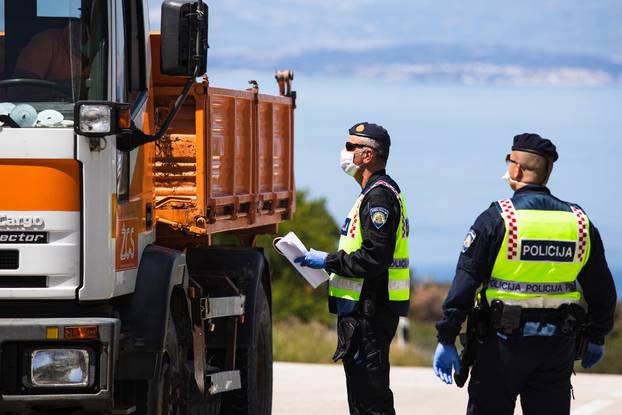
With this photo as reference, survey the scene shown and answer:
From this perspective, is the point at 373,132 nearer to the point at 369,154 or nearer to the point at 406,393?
the point at 369,154

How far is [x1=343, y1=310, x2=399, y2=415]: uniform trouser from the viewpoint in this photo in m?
9.77

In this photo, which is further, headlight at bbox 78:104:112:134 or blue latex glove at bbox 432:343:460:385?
blue latex glove at bbox 432:343:460:385

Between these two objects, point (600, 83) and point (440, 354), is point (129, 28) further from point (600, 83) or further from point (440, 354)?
point (600, 83)

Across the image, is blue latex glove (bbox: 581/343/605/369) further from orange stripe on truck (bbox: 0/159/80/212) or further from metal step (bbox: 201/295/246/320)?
orange stripe on truck (bbox: 0/159/80/212)

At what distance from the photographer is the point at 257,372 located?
1163 centimetres

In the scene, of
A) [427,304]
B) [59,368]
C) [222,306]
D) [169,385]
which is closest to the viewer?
[59,368]

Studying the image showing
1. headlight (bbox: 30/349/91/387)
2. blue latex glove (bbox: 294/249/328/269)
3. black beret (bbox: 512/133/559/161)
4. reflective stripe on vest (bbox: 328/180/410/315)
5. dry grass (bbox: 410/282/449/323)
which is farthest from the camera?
dry grass (bbox: 410/282/449/323)

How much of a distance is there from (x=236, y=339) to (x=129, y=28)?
2772mm

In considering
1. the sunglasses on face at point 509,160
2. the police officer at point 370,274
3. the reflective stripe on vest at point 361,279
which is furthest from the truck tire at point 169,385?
the sunglasses on face at point 509,160

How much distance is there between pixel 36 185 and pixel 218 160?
9.38 ft

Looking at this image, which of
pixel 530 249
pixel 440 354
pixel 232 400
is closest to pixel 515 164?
pixel 530 249

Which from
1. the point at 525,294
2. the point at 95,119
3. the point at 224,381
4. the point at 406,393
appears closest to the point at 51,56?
the point at 95,119

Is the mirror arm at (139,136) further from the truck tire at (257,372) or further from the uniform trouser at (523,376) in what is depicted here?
the truck tire at (257,372)

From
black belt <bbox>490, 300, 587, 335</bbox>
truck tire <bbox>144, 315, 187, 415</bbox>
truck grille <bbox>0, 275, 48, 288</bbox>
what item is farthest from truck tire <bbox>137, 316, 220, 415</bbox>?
black belt <bbox>490, 300, 587, 335</bbox>
